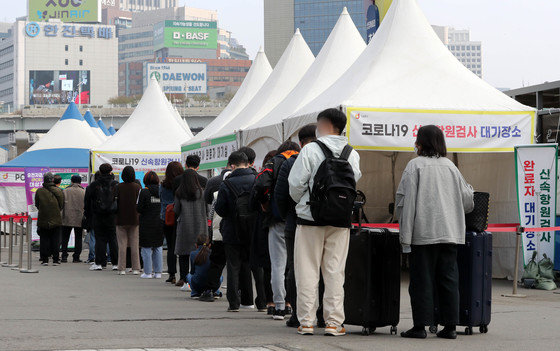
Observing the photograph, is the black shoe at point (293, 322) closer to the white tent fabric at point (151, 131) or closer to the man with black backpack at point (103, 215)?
the man with black backpack at point (103, 215)

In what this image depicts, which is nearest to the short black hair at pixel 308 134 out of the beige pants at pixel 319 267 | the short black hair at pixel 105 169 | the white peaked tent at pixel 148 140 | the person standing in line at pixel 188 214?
the beige pants at pixel 319 267

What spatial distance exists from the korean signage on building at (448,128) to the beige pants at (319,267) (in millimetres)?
5030

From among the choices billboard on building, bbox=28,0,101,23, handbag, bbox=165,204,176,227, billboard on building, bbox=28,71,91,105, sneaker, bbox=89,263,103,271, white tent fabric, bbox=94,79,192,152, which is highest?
billboard on building, bbox=28,0,101,23

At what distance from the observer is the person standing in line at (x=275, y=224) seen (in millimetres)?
8188

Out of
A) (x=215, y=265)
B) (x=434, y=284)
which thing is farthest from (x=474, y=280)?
(x=215, y=265)

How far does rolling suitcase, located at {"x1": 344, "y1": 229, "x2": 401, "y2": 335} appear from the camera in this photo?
7.21 metres

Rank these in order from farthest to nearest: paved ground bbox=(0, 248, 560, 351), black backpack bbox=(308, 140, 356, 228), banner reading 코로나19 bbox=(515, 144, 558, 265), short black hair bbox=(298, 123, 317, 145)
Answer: banner reading 코로나19 bbox=(515, 144, 558, 265)
short black hair bbox=(298, 123, 317, 145)
black backpack bbox=(308, 140, 356, 228)
paved ground bbox=(0, 248, 560, 351)

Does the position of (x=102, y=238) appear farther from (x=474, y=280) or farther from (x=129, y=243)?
(x=474, y=280)

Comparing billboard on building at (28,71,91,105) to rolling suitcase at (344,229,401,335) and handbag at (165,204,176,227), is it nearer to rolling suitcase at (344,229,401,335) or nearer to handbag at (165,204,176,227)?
handbag at (165,204,176,227)

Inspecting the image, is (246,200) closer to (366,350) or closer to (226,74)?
(366,350)

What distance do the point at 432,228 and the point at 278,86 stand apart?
11839 millimetres

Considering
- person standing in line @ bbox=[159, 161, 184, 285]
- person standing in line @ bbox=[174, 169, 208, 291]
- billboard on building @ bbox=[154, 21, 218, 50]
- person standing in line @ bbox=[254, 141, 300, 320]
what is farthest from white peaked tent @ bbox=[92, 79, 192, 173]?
billboard on building @ bbox=[154, 21, 218, 50]

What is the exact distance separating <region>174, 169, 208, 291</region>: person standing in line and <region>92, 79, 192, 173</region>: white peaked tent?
10044 mm

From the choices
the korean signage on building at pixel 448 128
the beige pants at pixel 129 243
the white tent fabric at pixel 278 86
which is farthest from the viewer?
the white tent fabric at pixel 278 86
